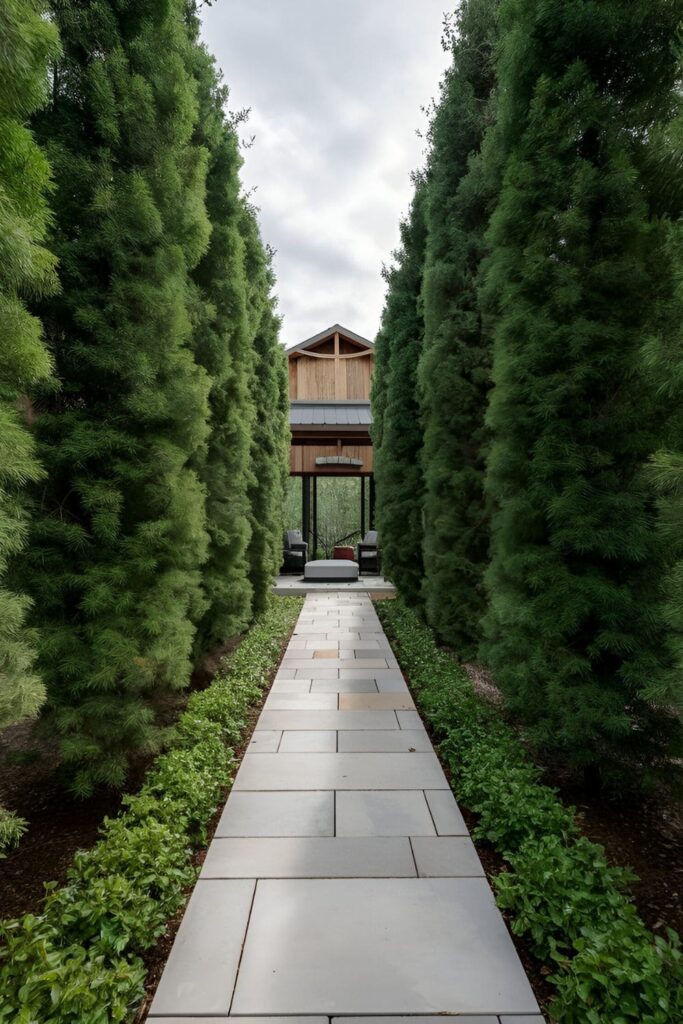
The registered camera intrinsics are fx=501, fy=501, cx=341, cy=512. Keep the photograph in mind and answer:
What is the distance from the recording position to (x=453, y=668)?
466cm

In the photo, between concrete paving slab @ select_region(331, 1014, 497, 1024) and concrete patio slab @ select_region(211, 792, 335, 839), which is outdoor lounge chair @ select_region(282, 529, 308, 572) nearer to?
concrete patio slab @ select_region(211, 792, 335, 839)

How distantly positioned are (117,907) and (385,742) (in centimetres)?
202

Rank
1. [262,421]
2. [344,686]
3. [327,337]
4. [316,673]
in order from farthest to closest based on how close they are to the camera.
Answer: [327,337] < [262,421] < [316,673] < [344,686]

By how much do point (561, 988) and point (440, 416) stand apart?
173 inches

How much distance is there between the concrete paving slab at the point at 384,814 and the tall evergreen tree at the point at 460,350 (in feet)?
7.79

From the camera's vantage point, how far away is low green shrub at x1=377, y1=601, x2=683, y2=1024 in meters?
1.40

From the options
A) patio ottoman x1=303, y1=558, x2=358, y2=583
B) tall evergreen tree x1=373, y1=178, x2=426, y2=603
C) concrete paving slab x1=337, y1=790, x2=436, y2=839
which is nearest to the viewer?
concrete paving slab x1=337, y1=790, x2=436, y2=839

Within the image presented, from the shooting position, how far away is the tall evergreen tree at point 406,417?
24.8 feet

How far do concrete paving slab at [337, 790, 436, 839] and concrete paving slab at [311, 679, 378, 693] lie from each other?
170cm

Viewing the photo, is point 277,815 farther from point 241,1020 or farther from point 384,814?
point 241,1020

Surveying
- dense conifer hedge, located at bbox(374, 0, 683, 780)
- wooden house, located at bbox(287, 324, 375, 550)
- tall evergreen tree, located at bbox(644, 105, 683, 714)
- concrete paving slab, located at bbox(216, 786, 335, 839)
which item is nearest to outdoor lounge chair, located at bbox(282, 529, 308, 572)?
wooden house, located at bbox(287, 324, 375, 550)

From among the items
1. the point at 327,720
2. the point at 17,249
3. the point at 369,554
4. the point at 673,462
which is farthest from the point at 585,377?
the point at 369,554

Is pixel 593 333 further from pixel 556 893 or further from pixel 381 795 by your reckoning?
pixel 381 795

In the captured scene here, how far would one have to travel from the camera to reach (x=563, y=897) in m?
1.78
